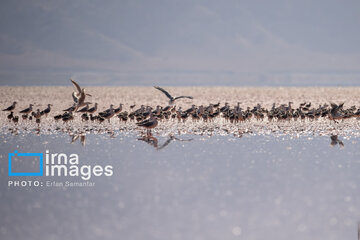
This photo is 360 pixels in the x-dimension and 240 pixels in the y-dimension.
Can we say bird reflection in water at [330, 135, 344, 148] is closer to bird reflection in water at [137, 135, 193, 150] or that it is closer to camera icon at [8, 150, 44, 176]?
bird reflection in water at [137, 135, 193, 150]

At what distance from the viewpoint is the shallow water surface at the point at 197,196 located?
8.88 meters

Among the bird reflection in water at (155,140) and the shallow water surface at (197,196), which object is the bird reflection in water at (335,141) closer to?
the shallow water surface at (197,196)

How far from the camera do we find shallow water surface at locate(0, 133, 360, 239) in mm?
8875

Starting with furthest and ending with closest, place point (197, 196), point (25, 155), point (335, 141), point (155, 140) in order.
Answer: point (155, 140) < point (335, 141) < point (25, 155) < point (197, 196)

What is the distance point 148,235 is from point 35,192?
389 cm

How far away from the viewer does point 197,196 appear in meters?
10.9

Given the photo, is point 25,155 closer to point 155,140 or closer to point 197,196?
point 155,140

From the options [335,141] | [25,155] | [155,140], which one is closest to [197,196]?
[25,155]

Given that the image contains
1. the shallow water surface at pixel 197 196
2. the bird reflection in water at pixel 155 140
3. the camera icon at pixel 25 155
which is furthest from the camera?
the bird reflection in water at pixel 155 140

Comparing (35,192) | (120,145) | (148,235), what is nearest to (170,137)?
(120,145)

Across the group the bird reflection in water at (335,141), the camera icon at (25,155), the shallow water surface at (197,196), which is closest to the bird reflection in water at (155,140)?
the shallow water surface at (197,196)

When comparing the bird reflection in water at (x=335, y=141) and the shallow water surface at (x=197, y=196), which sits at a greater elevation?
the bird reflection in water at (x=335, y=141)

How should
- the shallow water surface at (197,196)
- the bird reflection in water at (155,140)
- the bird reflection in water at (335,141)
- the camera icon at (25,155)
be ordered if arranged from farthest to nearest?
the bird reflection in water at (335,141) → the bird reflection in water at (155,140) → the camera icon at (25,155) → the shallow water surface at (197,196)

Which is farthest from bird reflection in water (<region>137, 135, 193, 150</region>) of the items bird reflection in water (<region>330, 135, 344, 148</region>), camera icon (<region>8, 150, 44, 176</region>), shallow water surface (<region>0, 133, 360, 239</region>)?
bird reflection in water (<region>330, 135, 344, 148</region>)
